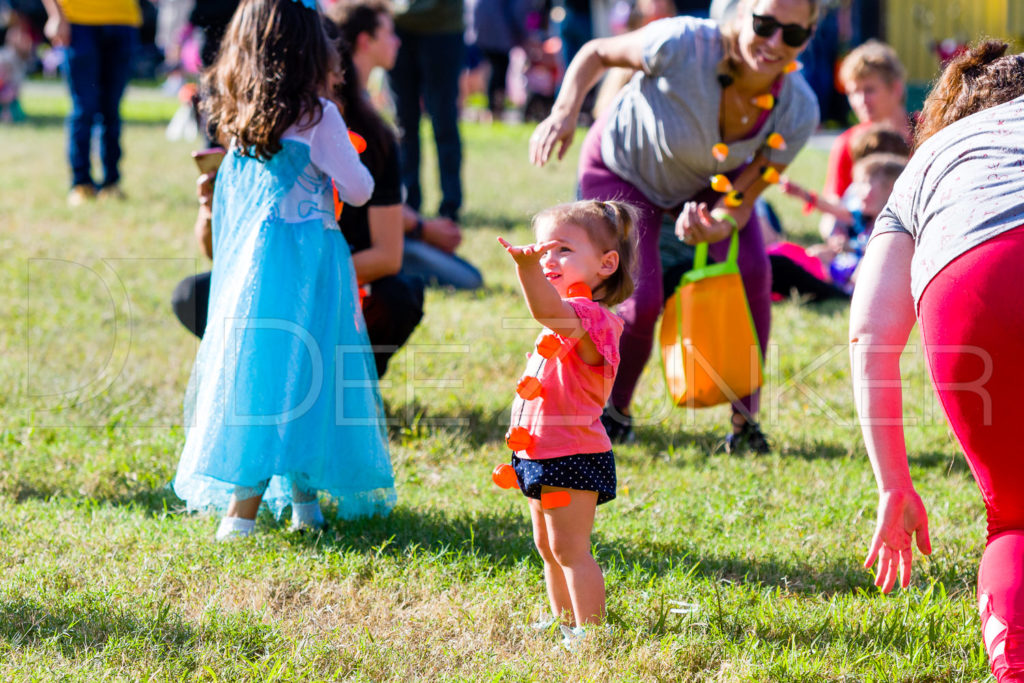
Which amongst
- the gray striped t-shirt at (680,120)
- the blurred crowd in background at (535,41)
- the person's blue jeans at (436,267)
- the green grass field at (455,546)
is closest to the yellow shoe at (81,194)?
the blurred crowd in background at (535,41)

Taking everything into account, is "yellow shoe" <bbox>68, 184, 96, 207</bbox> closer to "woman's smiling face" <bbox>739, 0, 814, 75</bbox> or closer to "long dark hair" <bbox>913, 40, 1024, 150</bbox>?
"woman's smiling face" <bbox>739, 0, 814, 75</bbox>

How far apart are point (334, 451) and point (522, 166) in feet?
26.9

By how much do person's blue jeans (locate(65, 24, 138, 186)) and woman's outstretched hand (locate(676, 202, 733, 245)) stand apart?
588cm

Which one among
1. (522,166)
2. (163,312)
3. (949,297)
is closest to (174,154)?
(522,166)

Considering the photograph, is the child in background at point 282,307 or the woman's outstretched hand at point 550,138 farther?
the woman's outstretched hand at point 550,138

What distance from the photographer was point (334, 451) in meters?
3.21

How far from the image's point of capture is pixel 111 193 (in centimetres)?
871

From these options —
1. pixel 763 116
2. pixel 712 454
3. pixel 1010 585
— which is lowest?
pixel 712 454

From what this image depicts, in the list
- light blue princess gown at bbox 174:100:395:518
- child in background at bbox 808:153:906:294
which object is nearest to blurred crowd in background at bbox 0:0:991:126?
child in background at bbox 808:153:906:294

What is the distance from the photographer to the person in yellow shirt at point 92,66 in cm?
801

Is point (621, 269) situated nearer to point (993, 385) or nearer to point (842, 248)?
point (993, 385)

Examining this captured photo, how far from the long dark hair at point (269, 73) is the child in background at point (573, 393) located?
3.02 ft

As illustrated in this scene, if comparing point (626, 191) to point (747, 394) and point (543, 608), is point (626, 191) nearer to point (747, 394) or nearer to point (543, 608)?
point (747, 394)

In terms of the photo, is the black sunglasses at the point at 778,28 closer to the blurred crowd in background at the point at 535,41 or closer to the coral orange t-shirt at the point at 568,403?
the coral orange t-shirt at the point at 568,403
